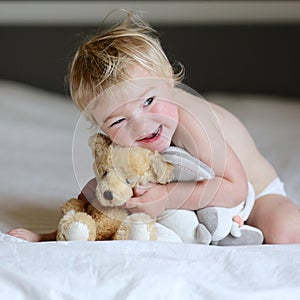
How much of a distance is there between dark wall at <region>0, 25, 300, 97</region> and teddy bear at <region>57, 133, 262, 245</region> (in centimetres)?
163

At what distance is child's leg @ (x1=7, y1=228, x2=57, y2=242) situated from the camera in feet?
4.07

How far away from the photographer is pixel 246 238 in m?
1.24

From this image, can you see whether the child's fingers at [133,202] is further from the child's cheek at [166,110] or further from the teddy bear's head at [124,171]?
the child's cheek at [166,110]

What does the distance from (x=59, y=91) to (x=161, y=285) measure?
202cm

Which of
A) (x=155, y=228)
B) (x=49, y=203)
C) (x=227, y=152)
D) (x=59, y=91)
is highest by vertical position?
(x=227, y=152)

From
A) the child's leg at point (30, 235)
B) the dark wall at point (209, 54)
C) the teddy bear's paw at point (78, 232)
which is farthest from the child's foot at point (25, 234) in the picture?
the dark wall at point (209, 54)

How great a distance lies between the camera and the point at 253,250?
112 cm

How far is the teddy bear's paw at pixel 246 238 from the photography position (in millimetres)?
1224

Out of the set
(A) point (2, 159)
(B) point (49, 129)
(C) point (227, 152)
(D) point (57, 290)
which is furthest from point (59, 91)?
(D) point (57, 290)

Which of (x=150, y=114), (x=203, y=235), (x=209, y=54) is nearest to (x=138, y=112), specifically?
(x=150, y=114)

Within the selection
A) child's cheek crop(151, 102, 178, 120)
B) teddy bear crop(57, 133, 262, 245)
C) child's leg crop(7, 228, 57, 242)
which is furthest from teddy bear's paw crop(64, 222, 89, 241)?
child's cheek crop(151, 102, 178, 120)

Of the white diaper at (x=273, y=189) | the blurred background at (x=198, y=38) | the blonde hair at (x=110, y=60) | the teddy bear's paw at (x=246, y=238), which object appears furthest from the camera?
the blurred background at (x=198, y=38)

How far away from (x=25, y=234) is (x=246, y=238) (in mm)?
386

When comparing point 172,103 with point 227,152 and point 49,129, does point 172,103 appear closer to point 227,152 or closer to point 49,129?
point 227,152
